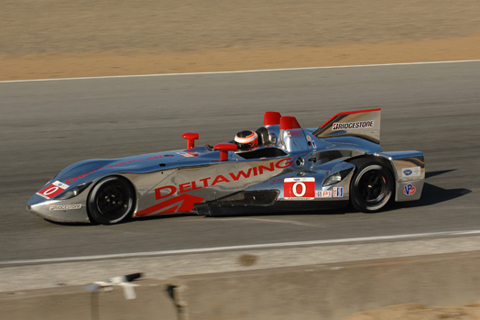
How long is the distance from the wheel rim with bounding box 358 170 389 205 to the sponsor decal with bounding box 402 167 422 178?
26cm

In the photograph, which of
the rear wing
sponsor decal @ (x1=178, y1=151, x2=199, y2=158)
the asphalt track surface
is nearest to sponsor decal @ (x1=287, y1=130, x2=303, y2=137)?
the rear wing

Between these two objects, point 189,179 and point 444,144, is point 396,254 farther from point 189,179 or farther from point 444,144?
point 444,144

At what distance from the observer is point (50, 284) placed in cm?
464

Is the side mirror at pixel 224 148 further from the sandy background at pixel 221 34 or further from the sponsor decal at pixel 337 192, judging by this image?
the sandy background at pixel 221 34

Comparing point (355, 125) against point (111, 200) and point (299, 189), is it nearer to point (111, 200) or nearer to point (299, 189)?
point (299, 189)

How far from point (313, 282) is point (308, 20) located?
22.0 metres

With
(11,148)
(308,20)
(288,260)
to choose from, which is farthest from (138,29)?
(288,260)

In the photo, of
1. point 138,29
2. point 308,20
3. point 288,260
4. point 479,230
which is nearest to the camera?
point 288,260

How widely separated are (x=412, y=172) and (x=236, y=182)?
2.18 meters

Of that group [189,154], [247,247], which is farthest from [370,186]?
[189,154]

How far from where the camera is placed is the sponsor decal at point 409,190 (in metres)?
7.01

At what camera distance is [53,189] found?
6.48m

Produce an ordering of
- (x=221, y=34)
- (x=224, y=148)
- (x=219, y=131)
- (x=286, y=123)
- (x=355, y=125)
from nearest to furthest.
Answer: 1. (x=224, y=148)
2. (x=286, y=123)
3. (x=355, y=125)
4. (x=219, y=131)
5. (x=221, y=34)

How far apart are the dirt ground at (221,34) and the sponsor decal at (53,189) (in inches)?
421
